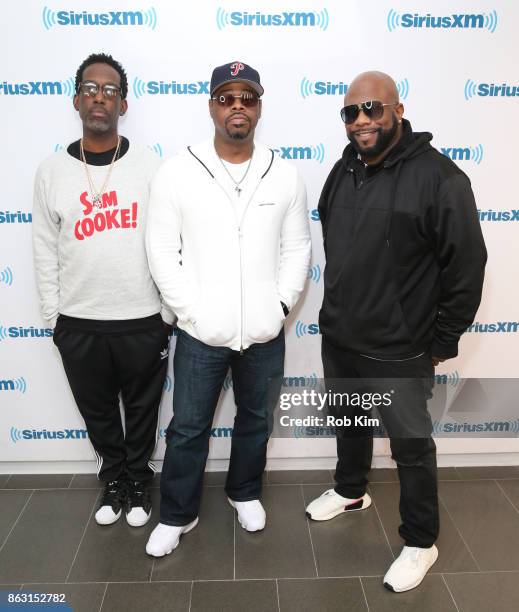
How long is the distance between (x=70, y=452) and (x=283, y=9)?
2.27 m

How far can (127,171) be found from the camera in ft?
7.04

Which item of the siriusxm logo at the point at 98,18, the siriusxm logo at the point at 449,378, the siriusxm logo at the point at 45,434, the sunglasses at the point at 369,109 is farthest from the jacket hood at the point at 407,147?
the siriusxm logo at the point at 45,434

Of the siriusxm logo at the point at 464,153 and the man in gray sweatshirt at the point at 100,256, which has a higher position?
the siriusxm logo at the point at 464,153

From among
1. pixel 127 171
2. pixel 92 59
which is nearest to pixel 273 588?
pixel 127 171

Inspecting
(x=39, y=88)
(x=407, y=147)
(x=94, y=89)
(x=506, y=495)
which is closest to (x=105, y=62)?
(x=94, y=89)

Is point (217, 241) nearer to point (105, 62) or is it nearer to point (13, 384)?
point (105, 62)

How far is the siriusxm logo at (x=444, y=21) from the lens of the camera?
7.54ft

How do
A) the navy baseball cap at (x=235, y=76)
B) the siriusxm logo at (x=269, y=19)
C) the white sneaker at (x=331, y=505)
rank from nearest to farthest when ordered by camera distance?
the navy baseball cap at (x=235, y=76) < the siriusxm logo at (x=269, y=19) < the white sneaker at (x=331, y=505)

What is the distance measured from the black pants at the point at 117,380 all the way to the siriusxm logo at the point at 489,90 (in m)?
1.63

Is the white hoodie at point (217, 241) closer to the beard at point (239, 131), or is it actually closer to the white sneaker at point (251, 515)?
the beard at point (239, 131)

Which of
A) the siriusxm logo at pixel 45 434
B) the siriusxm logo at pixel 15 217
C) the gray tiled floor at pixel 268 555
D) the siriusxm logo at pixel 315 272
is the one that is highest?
the siriusxm logo at pixel 15 217

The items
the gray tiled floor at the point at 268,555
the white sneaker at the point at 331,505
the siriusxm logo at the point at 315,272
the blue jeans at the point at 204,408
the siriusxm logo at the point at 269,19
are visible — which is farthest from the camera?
the siriusxm logo at the point at 315,272

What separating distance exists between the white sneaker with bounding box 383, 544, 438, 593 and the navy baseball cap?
5.98 feet

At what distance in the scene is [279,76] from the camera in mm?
2336
